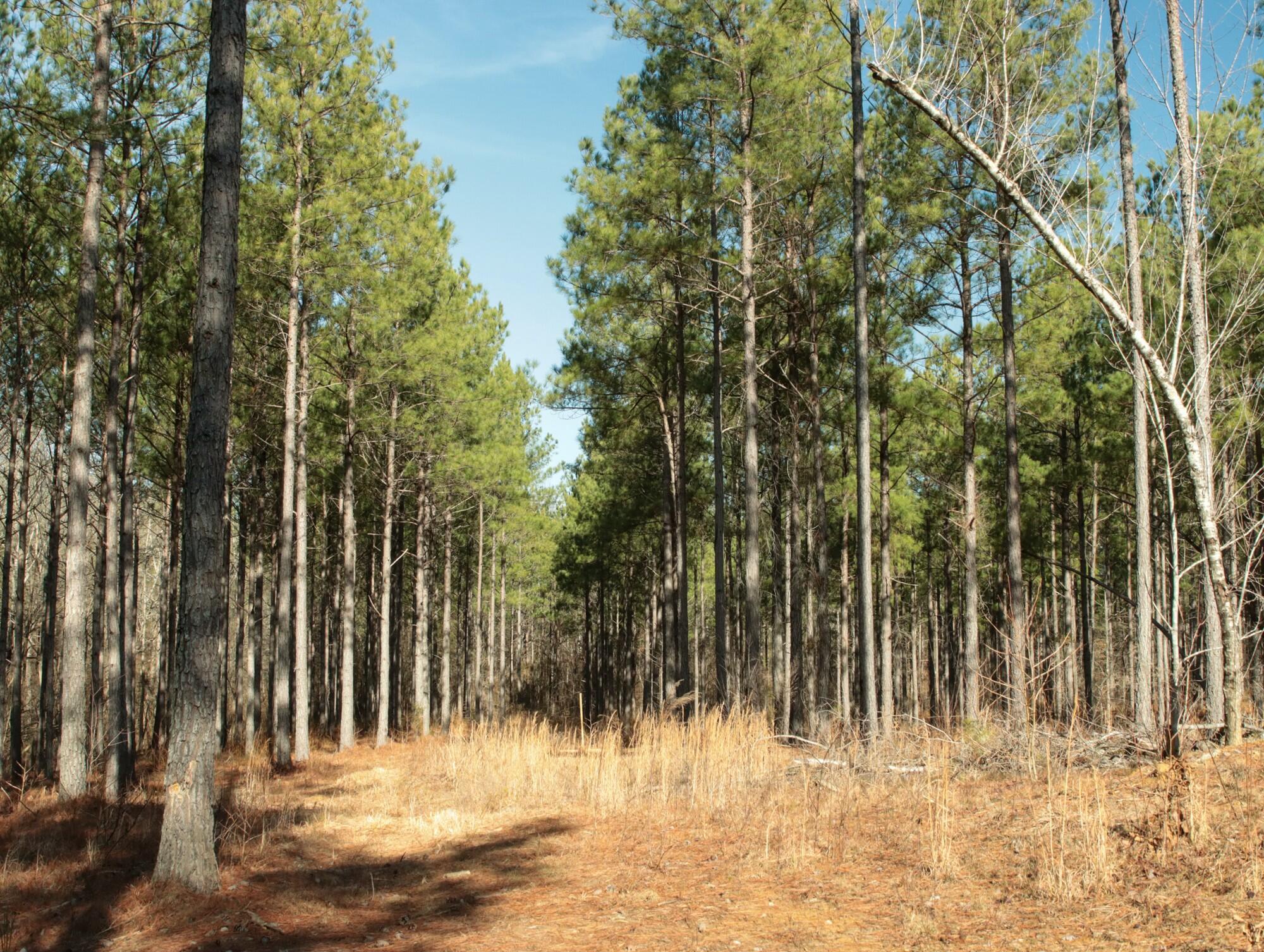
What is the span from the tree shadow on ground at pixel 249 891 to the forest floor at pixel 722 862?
0.08ft

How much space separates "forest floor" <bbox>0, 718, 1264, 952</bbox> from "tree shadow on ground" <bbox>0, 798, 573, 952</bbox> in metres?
0.02

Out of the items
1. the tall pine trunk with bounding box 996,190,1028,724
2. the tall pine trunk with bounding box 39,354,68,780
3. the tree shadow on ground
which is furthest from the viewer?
the tall pine trunk with bounding box 39,354,68,780

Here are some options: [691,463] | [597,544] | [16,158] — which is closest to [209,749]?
[16,158]

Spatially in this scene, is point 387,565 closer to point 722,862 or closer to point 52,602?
point 52,602

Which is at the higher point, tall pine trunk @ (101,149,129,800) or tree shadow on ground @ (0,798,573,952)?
tall pine trunk @ (101,149,129,800)

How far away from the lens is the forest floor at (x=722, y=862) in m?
4.18

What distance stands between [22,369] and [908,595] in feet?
92.7

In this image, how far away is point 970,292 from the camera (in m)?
12.6

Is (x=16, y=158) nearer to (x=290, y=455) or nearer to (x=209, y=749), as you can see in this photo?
(x=290, y=455)

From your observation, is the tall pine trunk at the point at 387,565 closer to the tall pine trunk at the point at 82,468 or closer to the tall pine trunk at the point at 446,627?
the tall pine trunk at the point at 446,627

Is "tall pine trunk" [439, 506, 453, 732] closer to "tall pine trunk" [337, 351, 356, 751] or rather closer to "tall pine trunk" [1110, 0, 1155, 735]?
"tall pine trunk" [337, 351, 356, 751]

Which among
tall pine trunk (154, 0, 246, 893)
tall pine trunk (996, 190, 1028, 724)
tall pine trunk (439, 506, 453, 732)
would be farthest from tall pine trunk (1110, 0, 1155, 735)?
tall pine trunk (439, 506, 453, 732)

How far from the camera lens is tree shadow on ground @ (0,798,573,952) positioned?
4570mm

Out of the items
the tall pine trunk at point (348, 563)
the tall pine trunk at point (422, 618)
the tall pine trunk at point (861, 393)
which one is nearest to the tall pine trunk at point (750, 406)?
the tall pine trunk at point (861, 393)
